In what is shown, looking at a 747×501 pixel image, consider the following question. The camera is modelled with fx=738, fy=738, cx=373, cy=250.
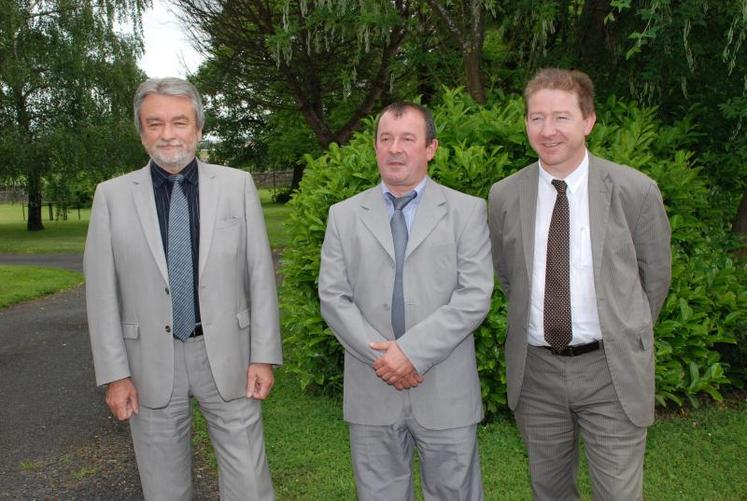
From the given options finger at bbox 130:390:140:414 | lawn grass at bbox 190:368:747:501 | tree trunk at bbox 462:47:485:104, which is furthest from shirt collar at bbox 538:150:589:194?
tree trunk at bbox 462:47:485:104

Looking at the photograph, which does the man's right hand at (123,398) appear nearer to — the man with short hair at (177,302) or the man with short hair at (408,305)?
the man with short hair at (177,302)

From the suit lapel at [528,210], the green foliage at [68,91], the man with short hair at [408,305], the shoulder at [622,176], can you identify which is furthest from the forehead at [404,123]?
the green foliage at [68,91]

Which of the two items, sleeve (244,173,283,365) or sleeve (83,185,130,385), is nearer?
sleeve (83,185,130,385)

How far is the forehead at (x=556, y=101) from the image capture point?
3.29 m

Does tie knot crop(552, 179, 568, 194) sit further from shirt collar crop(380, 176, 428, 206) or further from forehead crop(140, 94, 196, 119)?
forehead crop(140, 94, 196, 119)

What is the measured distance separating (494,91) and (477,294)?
18.0ft

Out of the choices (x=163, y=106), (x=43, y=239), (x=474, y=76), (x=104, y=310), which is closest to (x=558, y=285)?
(x=163, y=106)

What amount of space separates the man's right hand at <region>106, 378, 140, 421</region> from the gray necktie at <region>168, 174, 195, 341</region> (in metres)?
0.35

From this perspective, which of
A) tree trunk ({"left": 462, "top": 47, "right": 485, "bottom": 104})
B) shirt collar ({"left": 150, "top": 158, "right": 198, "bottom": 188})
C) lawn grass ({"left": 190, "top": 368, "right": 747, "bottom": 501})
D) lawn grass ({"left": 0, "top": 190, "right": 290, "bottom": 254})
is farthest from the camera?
lawn grass ({"left": 0, "top": 190, "right": 290, "bottom": 254})

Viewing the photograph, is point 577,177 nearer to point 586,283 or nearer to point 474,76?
point 586,283

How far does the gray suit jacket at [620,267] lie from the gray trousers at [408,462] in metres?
0.40

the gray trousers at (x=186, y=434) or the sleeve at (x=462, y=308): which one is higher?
the sleeve at (x=462, y=308)

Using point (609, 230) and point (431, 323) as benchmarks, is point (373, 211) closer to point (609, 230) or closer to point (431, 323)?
point (431, 323)

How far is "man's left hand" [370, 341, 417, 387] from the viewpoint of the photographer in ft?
10.9
